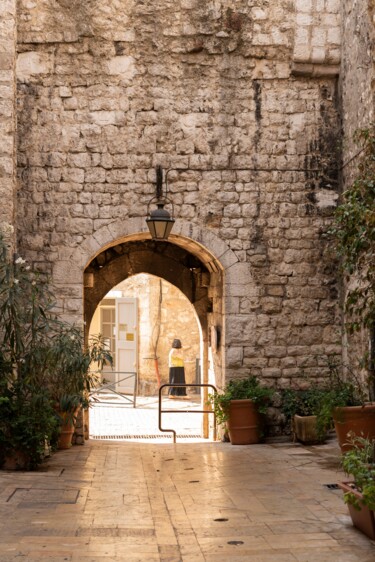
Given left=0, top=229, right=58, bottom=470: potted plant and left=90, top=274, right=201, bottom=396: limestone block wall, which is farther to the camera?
left=90, top=274, right=201, bottom=396: limestone block wall

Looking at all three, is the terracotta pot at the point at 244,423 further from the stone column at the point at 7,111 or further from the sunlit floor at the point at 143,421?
the stone column at the point at 7,111

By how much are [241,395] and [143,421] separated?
4128mm

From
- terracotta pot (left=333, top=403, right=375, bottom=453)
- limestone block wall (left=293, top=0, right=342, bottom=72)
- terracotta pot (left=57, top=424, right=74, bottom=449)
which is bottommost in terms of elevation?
terracotta pot (left=57, top=424, right=74, bottom=449)

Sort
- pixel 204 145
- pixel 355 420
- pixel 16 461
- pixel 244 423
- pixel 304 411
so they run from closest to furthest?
pixel 16 461 < pixel 355 420 < pixel 304 411 < pixel 244 423 < pixel 204 145

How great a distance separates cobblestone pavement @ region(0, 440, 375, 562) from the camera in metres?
4.52

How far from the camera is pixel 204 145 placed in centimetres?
920

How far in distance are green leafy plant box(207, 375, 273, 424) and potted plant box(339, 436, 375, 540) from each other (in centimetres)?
402

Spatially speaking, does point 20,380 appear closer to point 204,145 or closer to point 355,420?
point 355,420

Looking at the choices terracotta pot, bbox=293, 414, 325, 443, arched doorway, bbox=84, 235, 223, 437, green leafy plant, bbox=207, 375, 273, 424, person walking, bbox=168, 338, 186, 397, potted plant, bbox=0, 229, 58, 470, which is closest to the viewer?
potted plant, bbox=0, 229, 58, 470

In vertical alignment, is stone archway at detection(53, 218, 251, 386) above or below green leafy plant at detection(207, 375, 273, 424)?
above

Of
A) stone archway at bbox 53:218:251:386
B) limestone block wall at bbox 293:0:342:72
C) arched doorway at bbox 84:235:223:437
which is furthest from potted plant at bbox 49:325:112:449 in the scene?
limestone block wall at bbox 293:0:342:72

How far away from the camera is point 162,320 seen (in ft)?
58.5

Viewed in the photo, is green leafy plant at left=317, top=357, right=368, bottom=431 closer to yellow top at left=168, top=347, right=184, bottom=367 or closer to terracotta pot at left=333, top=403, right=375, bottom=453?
terracotta pot at left=333, top=403, right=375, bottom=453

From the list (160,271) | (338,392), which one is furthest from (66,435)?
(160,271)
